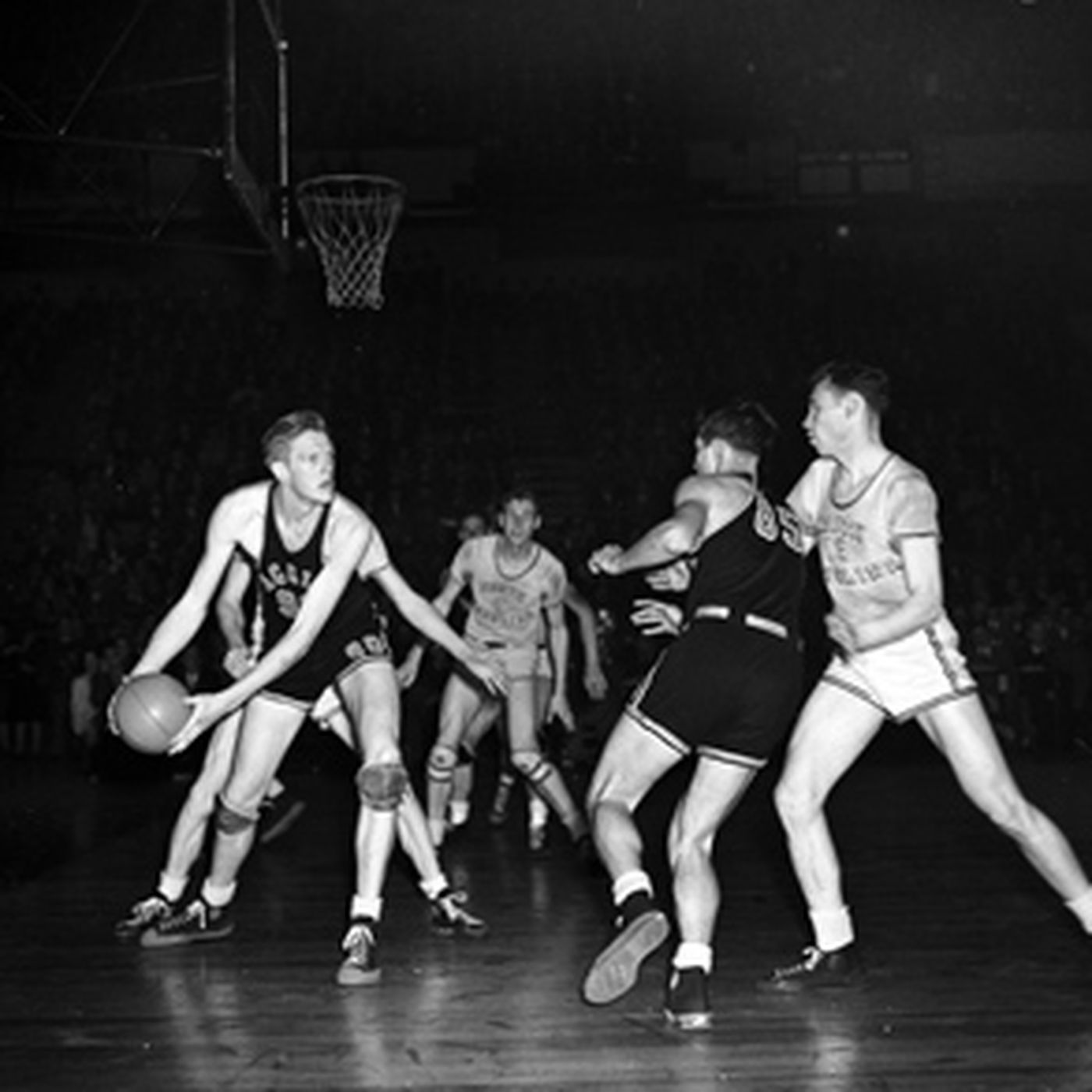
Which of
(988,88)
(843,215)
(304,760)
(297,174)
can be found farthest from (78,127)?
(988,88)

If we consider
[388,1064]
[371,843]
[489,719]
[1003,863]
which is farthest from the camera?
[489,719]

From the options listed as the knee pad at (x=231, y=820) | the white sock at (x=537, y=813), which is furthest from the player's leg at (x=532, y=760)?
the knee pad at (x=231, y=820)

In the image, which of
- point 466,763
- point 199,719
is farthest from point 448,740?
point 199,719

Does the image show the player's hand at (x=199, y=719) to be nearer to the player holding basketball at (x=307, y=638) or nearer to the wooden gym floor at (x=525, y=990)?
the player holding basketball at (x=307, y=638)

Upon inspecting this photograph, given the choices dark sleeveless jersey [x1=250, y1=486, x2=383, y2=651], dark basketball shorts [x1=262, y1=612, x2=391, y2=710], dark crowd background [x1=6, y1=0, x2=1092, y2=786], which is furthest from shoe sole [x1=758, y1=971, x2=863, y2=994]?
dark crowd background [x1=6, y1=0, x2=1092, y2=786]

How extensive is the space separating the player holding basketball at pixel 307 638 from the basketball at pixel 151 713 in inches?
3.2

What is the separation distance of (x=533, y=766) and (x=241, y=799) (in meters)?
2.61

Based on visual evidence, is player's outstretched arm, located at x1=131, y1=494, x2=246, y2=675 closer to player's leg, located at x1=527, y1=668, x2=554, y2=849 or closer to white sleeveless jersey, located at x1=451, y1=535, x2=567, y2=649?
white sleeveless jersey, located at x1=451, y1=535, x2=567, y2=649

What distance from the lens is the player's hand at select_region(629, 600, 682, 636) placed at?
530 centimetres

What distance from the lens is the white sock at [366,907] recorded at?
562 cm

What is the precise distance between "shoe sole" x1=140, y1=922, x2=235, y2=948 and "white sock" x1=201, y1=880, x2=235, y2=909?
0.10 meters

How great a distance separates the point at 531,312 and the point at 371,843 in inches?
764

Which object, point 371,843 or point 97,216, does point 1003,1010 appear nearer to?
point 371,843

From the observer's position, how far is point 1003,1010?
191 inches
